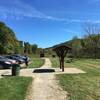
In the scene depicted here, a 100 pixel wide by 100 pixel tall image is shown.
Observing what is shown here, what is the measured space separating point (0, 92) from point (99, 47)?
3482 inches

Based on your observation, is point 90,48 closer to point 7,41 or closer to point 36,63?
point 7,41

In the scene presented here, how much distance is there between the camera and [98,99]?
12.3 meters

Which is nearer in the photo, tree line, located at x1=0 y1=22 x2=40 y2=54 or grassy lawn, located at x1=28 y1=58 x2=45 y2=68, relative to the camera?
grassy lawn, located at x1=28 y1=58 x2=45 y2=68

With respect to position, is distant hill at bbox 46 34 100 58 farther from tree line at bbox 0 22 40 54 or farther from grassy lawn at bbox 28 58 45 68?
grassy lawn at bbox 28 58 45 68

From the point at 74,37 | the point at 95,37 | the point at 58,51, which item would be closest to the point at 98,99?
the point at 58,51

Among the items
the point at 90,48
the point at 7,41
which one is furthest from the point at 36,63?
the point at 90,48

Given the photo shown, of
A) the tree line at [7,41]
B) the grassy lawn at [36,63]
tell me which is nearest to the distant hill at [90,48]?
the tree line at [7,41]

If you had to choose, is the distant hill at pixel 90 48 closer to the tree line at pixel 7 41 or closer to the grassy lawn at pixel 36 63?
the tree line at pixel 7 41

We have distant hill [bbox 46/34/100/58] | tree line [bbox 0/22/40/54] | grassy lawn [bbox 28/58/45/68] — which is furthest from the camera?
distant hill [bbox 46/34/100/58]

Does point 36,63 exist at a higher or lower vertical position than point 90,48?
lower

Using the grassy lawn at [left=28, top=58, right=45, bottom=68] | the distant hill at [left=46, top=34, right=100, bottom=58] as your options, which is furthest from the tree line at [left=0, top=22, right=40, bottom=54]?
the grassy lawn at [left=28, top=58, right=45, bottom=68]

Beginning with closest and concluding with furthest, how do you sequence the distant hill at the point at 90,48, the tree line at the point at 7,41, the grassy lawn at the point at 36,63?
the grassy lawn at the point at 36,63
the tree line at the point at 7,41
the distant hill at the point at 90,48

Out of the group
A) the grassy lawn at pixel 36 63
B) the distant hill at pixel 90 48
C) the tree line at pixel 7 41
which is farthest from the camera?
the distant hill at pixel 90 48

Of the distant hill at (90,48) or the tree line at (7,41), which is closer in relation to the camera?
the tree line at (7,41)
